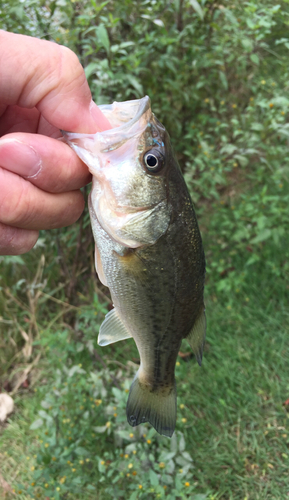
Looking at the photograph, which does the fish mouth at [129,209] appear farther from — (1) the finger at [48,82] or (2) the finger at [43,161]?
(1) the finger at [48,82]

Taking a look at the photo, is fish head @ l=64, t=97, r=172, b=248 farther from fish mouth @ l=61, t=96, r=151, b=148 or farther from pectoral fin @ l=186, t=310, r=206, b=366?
pectoral fin @ l=186, t=310, r=206, b=366

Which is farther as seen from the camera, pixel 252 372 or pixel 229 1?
pixel 229 1

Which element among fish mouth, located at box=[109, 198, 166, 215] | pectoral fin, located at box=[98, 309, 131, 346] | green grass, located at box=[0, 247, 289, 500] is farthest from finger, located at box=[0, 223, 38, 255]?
green grass, located at box=[0, 247, 289, 500]

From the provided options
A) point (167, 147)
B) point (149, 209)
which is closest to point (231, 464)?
point (149, 209)

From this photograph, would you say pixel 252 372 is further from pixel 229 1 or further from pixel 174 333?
pixel 229 1

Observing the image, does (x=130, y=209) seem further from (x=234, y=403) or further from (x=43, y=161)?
(x=234, y=403)

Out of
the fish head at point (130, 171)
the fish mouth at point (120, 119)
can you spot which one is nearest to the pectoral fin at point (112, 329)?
the fish head at point (130, 171)
